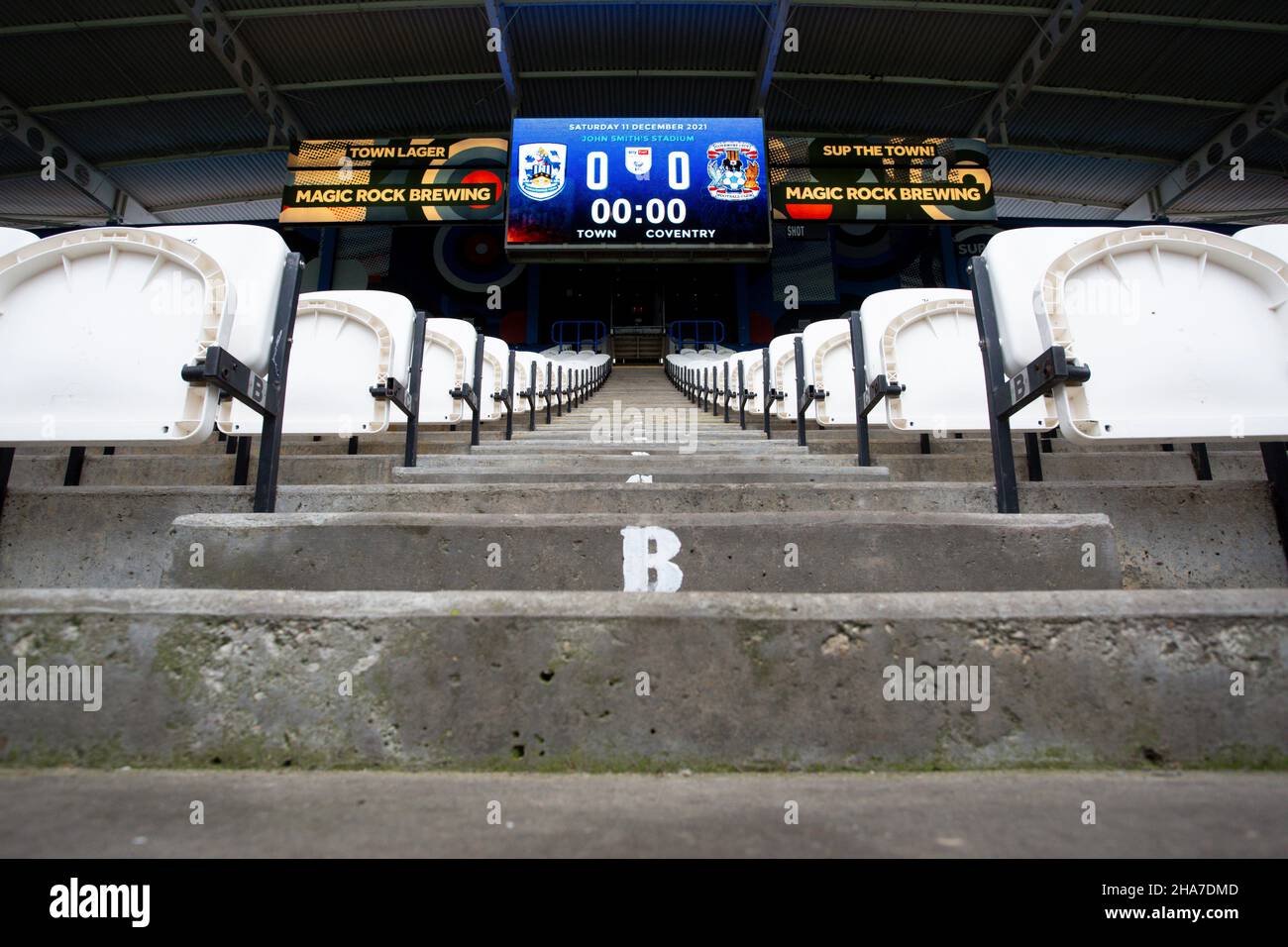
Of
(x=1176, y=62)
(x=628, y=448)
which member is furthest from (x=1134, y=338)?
(x=1176, y=62)

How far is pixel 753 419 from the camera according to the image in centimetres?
613

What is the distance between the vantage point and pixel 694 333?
16719mm

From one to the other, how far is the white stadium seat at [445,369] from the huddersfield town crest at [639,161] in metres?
5.77

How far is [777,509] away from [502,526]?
858 millimetres

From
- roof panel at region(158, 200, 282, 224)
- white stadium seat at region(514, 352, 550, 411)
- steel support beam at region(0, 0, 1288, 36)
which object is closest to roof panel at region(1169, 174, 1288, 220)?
steel support beam at region(0, 0, 1288, 36)

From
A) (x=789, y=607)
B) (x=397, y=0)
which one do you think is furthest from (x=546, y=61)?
(x=789, y=607)

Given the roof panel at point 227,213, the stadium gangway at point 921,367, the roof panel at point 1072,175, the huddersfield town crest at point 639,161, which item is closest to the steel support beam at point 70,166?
the roof panel at point 227,213

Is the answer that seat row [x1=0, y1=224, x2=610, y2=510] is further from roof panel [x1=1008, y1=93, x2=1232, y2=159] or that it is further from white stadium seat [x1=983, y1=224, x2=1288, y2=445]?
roof panel [x1=1008, y1=93, x2=1232, y2=159]

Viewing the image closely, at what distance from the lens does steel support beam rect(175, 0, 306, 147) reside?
9023 millimetres

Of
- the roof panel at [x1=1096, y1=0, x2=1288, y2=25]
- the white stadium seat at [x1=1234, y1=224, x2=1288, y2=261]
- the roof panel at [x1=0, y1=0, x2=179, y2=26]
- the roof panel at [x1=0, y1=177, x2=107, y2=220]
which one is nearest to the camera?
the white stadium seat at [x1=1234, y1=224, x2=1288, y2=261]

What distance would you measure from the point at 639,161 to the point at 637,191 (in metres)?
0.45

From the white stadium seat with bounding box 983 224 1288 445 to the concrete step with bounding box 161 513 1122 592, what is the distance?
1.10 feet
